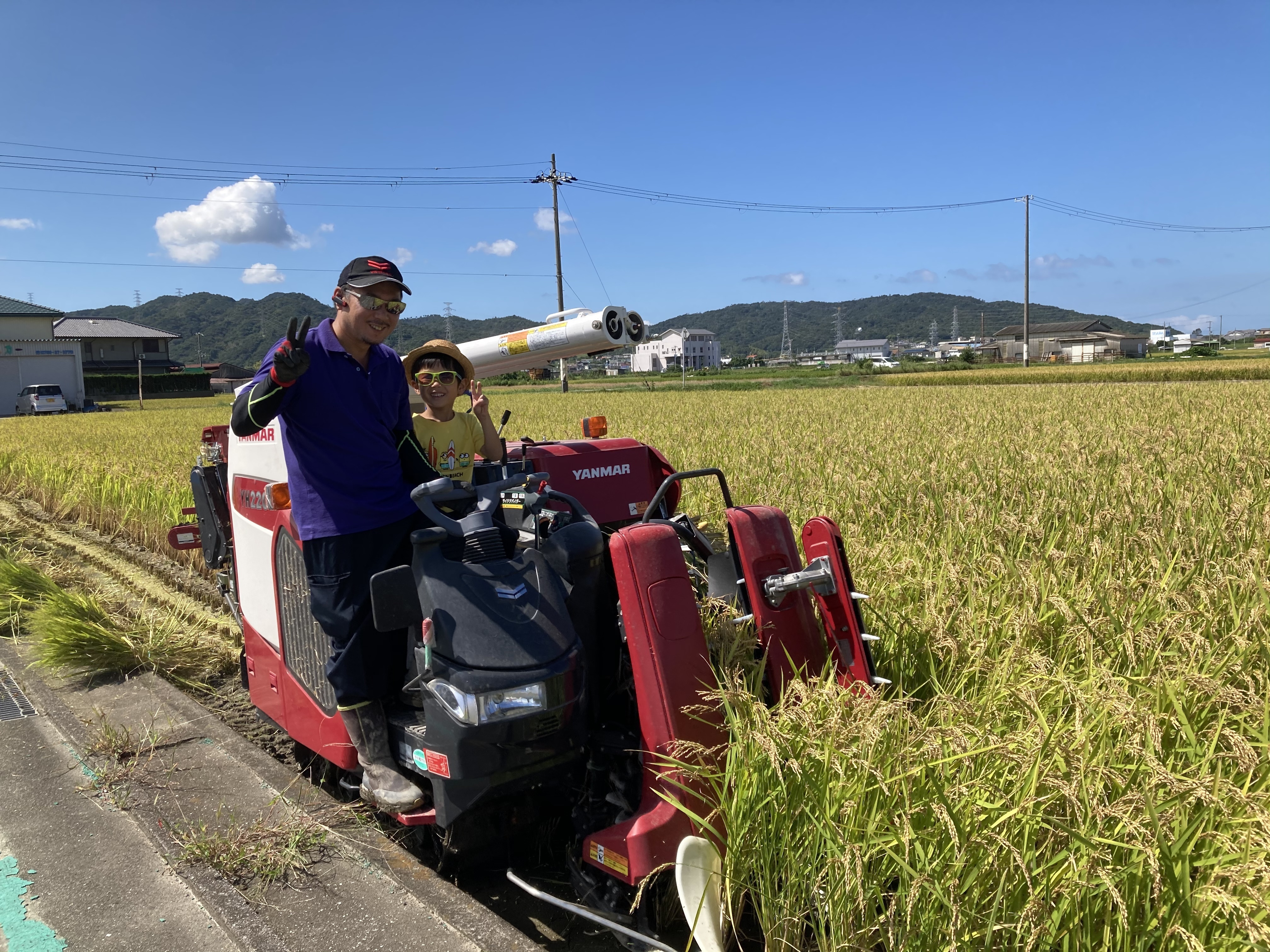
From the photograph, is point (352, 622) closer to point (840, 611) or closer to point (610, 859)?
point (610, 859)

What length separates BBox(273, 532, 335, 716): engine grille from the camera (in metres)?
3.09

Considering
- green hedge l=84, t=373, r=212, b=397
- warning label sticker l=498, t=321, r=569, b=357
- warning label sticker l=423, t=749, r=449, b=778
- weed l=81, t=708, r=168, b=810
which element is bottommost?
weed l=81, t=708, r=168, b=810

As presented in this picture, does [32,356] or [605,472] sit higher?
[32,356]

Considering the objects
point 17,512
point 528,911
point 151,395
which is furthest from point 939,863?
point 151,395

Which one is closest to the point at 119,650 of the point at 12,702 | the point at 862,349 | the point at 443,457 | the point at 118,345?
the point at 12,702

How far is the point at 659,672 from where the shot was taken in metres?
2.26

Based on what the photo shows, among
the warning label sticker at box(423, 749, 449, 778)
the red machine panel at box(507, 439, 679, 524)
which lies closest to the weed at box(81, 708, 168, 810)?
the warning label sticker at box(423, 749, 449, 778)

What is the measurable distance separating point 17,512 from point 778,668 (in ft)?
36.9

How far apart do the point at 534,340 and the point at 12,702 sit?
3.36 m

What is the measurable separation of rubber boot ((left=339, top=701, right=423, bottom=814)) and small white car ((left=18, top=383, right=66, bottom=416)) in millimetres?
42821

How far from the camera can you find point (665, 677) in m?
2.25

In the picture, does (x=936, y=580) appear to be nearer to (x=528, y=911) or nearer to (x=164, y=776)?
(x=528, y=911)

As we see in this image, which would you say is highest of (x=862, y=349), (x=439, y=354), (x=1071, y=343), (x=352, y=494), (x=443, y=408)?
(x=862, y=349)

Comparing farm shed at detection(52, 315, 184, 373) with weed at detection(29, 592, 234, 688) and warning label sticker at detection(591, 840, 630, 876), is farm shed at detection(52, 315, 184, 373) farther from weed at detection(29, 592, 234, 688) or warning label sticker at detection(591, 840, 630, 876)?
warning label sticker at detection(591, 840, 630, 876)
